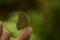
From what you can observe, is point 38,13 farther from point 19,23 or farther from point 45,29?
point 19,23

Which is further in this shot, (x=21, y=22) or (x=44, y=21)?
(x=44, y=21)

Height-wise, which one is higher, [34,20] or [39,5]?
[39,5]

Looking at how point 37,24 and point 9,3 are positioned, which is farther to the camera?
point 9,3

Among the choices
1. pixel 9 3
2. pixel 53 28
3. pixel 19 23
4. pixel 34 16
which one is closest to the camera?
pixel 19 23

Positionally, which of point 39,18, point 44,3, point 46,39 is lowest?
point 46,39

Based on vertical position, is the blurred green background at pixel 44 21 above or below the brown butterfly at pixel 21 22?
below

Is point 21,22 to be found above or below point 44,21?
above

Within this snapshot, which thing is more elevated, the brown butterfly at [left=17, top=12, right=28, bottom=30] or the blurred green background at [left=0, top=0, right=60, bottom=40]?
the brown butterfly at [left=17, top=12, right=28, bottom=30]

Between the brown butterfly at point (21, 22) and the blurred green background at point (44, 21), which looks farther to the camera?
the blurred green background at point (44, 21)

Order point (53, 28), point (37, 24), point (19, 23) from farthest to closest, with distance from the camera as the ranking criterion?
point (37, 24)
point (53, 28)
point (19, 23)

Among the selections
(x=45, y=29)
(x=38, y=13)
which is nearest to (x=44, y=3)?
(x=38, y=13)

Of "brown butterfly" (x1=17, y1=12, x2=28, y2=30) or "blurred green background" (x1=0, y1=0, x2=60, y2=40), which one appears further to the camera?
"blurred green background" (x1=0, y1=0, x2=60, y2=40)
